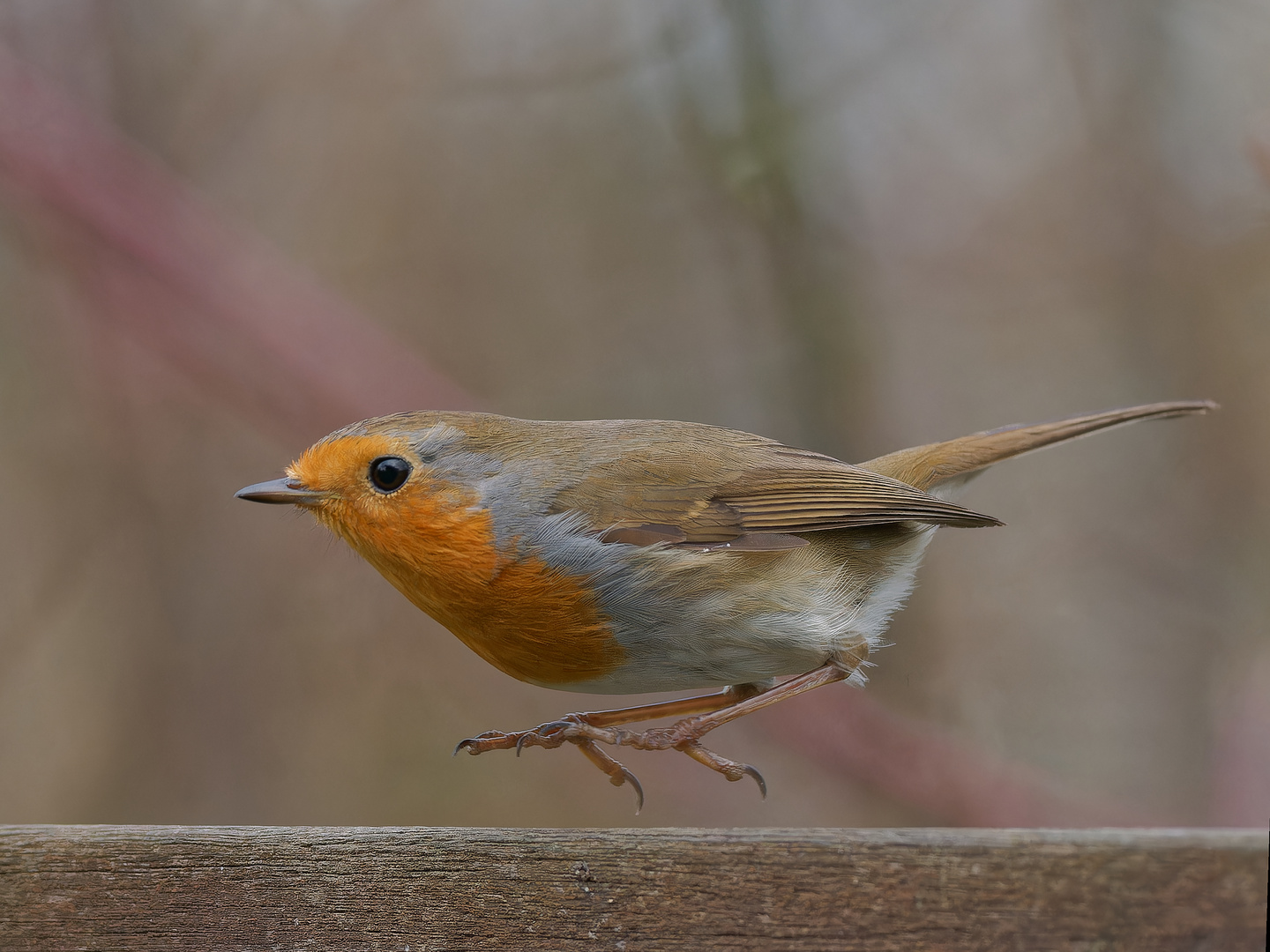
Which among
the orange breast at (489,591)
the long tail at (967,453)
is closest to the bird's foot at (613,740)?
the orange breast at (489,591)

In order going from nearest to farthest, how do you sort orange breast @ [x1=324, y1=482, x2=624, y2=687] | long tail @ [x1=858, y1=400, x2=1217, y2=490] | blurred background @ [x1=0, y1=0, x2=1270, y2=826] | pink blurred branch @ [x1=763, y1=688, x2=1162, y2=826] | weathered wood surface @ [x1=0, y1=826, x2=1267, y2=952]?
weathered wood surface @ [x1=0, y1=826, x2=1267, y2=952] → orange breast @ [x1=324, y1=482, x2=624, y2=687] → long tail @ [x1=858, y1=400, x2=1217, y2=490] → pink blurred branch @ [x1=763, y1=688, x2=1162, y2=826] → blurred background @ [x1=0, y1=0, x2=1270, y2=826]

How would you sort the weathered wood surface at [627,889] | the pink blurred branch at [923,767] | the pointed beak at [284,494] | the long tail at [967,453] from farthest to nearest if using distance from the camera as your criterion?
the pink blurred branch at [923,767] < the long tail at [967,453] < the pointed beak at [284,494] < the weathered wood surface at [627,889]

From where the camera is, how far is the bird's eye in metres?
2.58

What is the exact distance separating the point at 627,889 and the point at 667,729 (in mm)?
983

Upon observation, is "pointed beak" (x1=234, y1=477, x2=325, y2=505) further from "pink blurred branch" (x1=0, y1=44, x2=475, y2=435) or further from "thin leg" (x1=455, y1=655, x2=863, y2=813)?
"pink blurred branch" (x1=0, y1=44, x2=475, y2=435)

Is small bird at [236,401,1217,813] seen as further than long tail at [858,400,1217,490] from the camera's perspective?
No

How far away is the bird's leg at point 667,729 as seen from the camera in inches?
98.9

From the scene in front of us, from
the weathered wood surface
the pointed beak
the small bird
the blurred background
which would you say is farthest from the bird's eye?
the blurred background

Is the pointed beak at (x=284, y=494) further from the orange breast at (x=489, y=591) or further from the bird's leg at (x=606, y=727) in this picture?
the bird's leg at (x=606, y=727)

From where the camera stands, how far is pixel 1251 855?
1318 mm

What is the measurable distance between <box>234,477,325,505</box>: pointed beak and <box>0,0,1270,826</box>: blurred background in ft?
4.53

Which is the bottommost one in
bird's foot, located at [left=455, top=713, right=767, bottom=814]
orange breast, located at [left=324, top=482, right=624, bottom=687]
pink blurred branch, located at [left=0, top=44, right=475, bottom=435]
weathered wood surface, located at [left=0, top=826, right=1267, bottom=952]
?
weathered wood surface, located at [left=0, top=826, right=1267, bottom=952]

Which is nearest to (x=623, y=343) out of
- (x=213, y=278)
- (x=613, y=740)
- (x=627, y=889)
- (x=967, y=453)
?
(x=213, y=278)

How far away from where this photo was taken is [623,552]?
2582 millimetres
